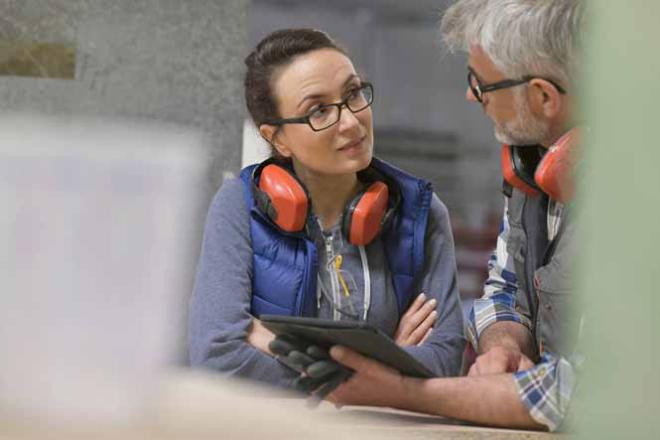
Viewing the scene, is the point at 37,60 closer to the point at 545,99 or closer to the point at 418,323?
the point at 418,323

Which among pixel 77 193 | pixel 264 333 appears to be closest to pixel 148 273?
pixel 77 193

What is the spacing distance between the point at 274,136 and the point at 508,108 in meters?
0.58

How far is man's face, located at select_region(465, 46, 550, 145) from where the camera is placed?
1.81m

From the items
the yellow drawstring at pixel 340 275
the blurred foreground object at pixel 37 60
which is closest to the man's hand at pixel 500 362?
the yellow drawstring at pixel 340 275

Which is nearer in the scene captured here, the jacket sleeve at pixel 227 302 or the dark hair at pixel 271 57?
the jacket sleeve at pixel 227 302

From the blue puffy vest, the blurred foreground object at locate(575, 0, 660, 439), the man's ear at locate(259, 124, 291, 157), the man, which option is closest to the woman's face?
the man's ear at locate(259, 124, 291, 157)

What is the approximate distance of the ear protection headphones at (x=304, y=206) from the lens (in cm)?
198

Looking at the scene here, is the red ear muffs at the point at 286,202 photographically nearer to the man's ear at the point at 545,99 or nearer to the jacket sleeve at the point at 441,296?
the jacket sleeve at the point at 441,296

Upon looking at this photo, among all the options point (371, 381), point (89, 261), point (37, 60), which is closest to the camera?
point (89, 261)

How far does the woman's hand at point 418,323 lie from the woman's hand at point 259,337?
0.28 meters

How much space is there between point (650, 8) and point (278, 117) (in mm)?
1625

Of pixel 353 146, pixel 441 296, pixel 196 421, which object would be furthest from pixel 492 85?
pixel 196 421

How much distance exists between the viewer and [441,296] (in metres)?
2.03

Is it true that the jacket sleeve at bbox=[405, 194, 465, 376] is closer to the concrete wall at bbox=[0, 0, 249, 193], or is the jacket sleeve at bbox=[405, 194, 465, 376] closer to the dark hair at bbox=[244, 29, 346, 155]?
the dark hair at bbox=[244, 29, 346, 155]
